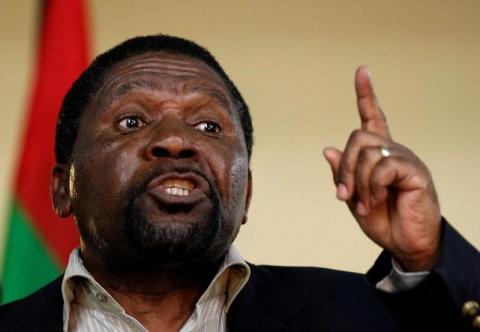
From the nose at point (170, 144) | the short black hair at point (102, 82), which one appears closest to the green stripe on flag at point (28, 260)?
the short black hair at point (102, 82)

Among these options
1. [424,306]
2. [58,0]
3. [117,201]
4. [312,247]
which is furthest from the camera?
[312,247]

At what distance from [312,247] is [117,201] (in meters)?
1.26

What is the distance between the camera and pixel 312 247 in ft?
8.75

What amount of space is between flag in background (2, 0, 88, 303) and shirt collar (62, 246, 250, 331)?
1.59 ft

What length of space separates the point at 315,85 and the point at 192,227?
1381 millimetres

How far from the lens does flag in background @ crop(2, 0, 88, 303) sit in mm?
2102

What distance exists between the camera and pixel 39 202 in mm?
2139

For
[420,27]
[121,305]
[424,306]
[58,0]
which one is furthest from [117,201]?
[420,27]

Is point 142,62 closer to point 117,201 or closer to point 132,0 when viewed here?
point 117,201

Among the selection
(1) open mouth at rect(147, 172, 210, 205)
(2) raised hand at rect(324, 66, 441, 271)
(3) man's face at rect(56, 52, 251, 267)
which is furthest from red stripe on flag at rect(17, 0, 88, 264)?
(2) raised hand at rect(324, 66, 441, 271)

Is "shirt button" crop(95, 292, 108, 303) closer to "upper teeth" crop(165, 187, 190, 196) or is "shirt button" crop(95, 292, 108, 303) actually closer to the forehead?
"upper teeth" crop(165, 187, 190, 196)

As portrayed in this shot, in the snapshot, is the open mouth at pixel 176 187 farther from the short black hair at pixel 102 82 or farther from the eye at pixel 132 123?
the short black hair at pixel 102 82

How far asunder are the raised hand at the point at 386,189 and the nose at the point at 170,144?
1.04ft

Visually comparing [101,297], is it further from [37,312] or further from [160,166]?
[160,166]
